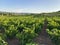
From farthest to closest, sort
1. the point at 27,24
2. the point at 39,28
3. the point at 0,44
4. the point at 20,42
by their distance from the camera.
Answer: the point at 27,24 < the point at 39,28 < the point at 20,42 < the point at 0,44

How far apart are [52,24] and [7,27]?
2903mm

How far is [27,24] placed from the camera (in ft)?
46.6

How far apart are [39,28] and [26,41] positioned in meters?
2.19

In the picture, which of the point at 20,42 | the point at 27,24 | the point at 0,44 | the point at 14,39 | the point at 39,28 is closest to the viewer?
the point at 0,44

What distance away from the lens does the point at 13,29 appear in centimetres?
1245

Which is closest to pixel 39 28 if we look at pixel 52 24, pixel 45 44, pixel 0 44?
pixel 52 24

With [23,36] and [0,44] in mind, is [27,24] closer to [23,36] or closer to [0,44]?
[23,36]

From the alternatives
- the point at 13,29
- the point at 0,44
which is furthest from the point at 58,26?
the point at 0,44

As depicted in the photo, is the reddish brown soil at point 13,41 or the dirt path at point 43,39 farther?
the dirt path at point 43,39

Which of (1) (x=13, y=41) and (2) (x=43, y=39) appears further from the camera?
(2) (x=43, y=39)

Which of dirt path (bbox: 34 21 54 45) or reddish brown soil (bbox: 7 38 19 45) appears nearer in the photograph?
reddish brown soil (bbox: 7 38 19 45)

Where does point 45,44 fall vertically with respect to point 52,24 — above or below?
below

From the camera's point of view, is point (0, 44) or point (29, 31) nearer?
point (0, 44)

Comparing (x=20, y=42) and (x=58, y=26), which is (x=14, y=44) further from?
(x=58, y=26)
